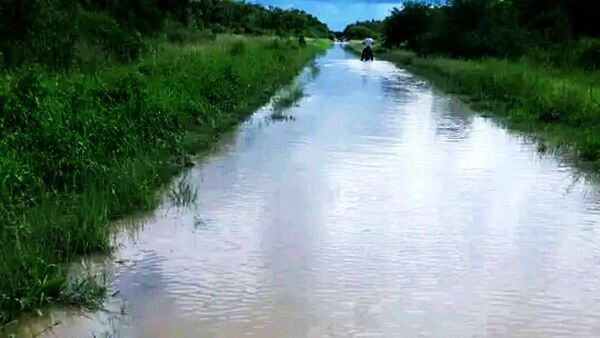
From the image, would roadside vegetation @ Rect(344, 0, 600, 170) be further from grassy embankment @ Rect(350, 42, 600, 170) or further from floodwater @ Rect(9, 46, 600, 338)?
floodwater @ Rect(9, 46, 600, 338)

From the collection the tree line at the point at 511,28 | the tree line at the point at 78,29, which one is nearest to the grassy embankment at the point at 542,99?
the tree line at the point at 511,28

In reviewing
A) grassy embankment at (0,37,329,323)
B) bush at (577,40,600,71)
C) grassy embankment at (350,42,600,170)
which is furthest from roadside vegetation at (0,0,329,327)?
bush at (577,40,600,71)

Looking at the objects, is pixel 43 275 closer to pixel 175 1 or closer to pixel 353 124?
pixel 353 124

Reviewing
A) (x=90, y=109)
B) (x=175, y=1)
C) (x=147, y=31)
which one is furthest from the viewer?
(x=175, y=1)

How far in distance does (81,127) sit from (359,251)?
4.14 m

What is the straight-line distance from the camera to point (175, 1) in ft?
125

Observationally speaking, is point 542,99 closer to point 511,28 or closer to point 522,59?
point 522,59

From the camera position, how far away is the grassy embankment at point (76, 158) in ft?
18.8

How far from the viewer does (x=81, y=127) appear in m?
9.50

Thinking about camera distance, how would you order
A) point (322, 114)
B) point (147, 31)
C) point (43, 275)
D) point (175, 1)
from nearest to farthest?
1. point (43, 275)
2. point (322, 114)
3. point (147, 31)
4. point (175, 1)

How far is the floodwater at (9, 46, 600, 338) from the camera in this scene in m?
5.34

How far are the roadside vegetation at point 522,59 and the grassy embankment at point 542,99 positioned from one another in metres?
0.02

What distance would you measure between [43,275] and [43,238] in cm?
88

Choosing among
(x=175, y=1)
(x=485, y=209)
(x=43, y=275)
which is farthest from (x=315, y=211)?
(x=175, y=1)
